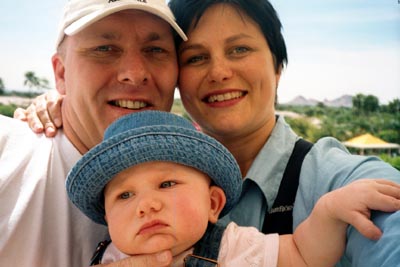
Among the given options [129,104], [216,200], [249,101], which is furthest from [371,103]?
[216,200]

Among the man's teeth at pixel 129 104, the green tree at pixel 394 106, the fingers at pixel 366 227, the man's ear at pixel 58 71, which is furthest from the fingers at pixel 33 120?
the green tree at pixel 394 106

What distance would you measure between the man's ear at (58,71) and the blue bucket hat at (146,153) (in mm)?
602

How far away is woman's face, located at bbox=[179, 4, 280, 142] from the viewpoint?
1.44 meters

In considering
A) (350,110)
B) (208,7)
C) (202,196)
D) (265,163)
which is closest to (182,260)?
(202,196)

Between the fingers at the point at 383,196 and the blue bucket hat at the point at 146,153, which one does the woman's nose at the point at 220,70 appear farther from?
the fingers at the point at 383,196

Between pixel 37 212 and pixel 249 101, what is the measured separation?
75cm

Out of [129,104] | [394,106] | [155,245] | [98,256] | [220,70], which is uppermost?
[220,70]

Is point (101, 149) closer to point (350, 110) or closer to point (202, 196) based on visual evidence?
point (202, 196)

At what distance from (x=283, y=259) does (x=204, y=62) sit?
2.30 feet

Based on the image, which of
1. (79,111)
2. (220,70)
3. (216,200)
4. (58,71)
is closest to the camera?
(216,200)

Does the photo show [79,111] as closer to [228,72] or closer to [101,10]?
[101,10]

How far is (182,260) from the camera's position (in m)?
1.10

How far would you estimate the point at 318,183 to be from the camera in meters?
1.21

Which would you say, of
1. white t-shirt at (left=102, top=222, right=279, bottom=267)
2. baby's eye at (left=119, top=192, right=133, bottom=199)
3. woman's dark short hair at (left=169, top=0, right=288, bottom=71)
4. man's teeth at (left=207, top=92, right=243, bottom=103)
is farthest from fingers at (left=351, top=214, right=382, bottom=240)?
woman's dark short hair at (left=169, top=0, right=288, bottom=71)
